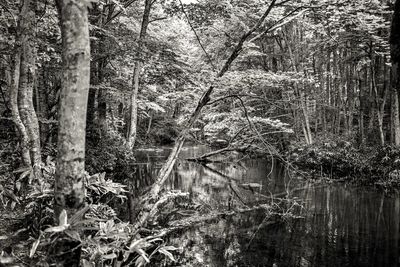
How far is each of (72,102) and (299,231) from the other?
23.0 ft

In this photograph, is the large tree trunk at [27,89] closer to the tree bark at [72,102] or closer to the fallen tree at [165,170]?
the fallen tree at [165,170]

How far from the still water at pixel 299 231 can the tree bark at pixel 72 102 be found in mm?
3770

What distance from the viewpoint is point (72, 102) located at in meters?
2.77

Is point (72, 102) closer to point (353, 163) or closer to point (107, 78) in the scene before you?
point (107, 78)

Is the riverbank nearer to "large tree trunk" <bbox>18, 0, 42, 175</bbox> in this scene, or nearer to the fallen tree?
the fallen tree

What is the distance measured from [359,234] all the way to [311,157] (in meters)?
9.48

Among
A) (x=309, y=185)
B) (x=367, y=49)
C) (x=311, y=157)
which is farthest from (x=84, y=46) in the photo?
(x=367, y=49)

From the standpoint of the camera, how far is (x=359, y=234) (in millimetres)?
7879

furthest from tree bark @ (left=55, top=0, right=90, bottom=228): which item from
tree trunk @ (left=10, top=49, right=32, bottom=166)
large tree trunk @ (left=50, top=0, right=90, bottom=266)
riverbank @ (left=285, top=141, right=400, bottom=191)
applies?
riverbank @ (left=285, top=141, right=400, bottom=191)

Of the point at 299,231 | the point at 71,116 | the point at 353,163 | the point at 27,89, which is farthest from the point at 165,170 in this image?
the point at 353,163

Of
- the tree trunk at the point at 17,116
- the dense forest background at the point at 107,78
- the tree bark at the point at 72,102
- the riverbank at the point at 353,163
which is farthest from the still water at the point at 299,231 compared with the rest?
the tree bark at the point at 72,102

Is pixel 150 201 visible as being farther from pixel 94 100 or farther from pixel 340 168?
pixel 340 168

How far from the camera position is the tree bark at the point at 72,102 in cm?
273

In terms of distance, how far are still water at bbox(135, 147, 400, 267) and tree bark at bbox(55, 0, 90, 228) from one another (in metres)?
3.77
